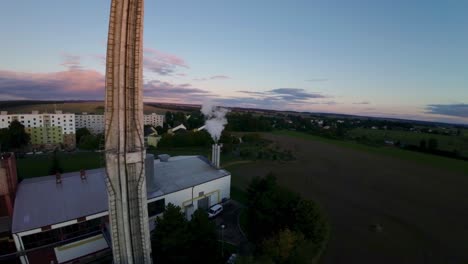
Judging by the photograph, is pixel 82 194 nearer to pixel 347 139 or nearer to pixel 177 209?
pixel 177 209

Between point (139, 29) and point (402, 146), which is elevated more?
point (139, 29)

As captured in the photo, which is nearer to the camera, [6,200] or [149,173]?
[6,200]

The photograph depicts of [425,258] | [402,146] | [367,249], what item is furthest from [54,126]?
[402,146]

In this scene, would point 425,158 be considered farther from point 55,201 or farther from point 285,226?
point 55,201

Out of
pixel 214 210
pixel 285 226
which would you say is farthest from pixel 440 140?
pixel 214 210

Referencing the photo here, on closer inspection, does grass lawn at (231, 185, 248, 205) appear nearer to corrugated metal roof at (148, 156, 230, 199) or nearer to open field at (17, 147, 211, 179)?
corrugated metal roof at (148, 156, 230, 199)
